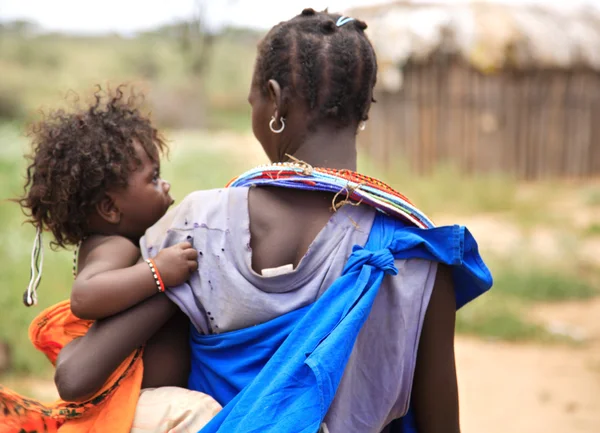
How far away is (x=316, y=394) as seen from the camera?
1.58m

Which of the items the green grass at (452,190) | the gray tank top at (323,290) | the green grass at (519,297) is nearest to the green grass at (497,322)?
the green grass at (519,297)

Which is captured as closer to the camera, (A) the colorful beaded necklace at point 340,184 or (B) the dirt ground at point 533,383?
(A) the colorful beaded necklace at point 340,184

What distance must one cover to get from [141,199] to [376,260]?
2.22ft

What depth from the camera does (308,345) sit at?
160 cm

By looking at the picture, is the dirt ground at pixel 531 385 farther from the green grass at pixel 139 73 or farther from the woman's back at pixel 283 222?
the green grass at pixel 139 73

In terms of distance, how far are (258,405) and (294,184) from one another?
1.70 ft

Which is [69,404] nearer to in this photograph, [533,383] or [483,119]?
[533,383]

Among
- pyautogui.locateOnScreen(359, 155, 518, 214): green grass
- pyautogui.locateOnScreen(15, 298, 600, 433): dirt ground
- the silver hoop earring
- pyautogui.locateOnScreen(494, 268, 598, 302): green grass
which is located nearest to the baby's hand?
the silver hoop earring

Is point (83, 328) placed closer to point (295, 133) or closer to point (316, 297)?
point (316, 297)

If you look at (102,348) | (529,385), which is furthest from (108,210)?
(529,385)

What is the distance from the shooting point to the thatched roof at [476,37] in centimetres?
1195

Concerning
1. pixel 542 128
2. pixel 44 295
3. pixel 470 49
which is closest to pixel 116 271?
pixel 44 295

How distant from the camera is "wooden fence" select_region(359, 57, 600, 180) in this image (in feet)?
40.0

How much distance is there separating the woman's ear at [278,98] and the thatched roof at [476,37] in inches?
408
